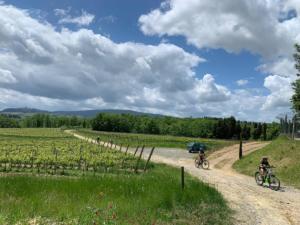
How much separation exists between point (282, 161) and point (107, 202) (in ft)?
76.3

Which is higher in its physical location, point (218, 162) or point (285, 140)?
point (285, 140)

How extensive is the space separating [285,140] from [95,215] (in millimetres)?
32194

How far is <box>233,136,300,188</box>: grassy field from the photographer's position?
2922 cm

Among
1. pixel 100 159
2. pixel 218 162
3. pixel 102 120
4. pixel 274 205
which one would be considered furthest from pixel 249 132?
pixel 274 205

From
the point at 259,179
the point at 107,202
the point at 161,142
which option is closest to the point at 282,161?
the point at 259,179

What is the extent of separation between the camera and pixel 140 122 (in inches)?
7657

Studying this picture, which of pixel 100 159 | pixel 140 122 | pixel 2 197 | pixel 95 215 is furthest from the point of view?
pixel 140 122

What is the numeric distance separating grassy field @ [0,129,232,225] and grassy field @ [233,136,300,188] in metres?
13.7

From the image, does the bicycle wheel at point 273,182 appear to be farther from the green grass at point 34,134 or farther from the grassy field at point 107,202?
the green grass at point 34,134

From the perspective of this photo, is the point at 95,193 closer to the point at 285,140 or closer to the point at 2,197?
the point at 2,197

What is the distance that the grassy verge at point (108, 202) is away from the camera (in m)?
11.4

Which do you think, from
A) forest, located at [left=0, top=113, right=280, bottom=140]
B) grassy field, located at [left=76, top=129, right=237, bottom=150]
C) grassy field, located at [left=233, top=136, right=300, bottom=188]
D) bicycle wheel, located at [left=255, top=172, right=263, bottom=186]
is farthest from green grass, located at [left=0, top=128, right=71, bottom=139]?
bicycle wheel, located at [left=255, top=172, right=263, bottom=186]

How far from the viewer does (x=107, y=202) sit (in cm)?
1341

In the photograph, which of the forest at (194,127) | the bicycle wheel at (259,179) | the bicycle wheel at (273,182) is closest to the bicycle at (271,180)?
the bicycle wheel at (273,182)
